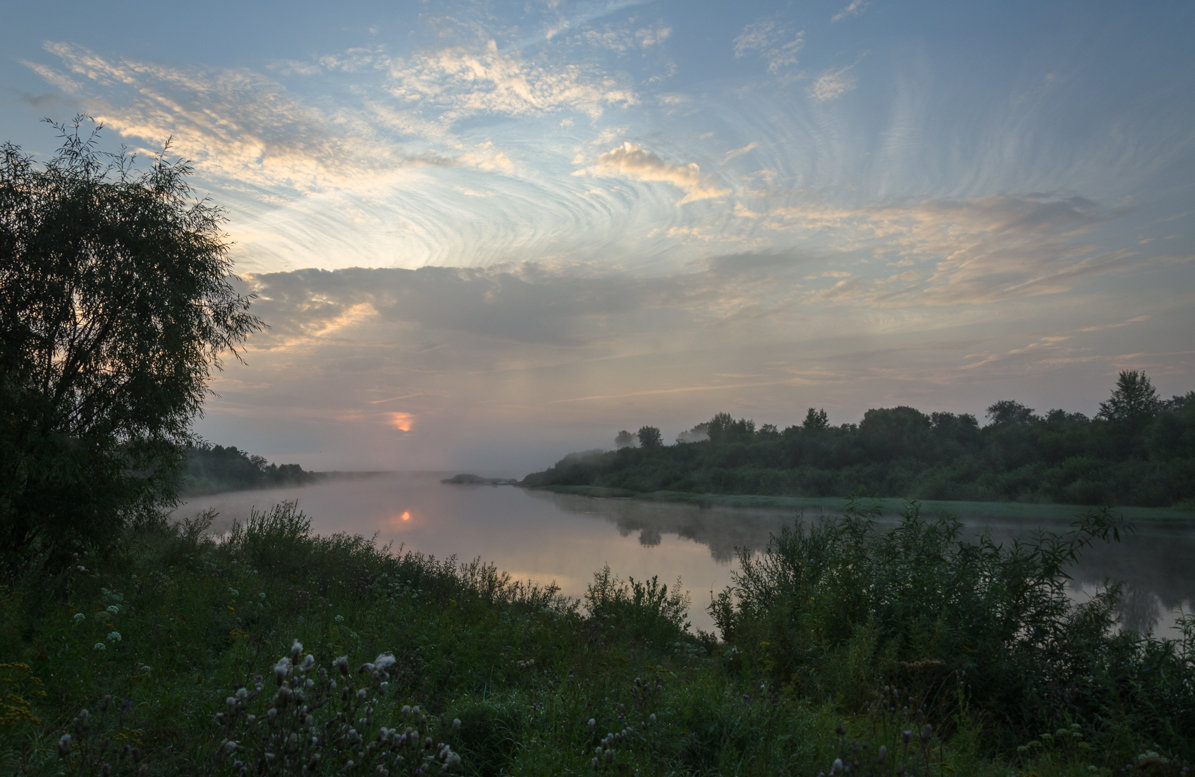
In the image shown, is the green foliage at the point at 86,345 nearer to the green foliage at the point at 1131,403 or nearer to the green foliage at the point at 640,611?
the green foliage at the point at 640,611

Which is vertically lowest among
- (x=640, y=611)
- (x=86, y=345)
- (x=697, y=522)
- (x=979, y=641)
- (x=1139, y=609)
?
(x=697, y=522)

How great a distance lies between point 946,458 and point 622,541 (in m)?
19.0

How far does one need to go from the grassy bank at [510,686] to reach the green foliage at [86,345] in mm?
911

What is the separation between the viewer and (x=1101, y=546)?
15445mm

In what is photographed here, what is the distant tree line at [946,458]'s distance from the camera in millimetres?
18891

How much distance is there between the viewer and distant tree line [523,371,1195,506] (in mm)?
18891

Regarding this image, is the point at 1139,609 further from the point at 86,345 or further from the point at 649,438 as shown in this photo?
the point at 649,438

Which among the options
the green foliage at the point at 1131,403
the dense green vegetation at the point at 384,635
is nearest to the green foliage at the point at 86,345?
the dense green vegetation at the point at 384,635

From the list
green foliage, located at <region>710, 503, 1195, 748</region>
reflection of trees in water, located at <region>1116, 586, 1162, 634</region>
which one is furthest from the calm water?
green foliage, located at <region>710, 503, 1195, 748</region>

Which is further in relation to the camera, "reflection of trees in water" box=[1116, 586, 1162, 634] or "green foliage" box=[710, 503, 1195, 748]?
"reflection of trees in water" box=[1116, 586, 1162, 634]

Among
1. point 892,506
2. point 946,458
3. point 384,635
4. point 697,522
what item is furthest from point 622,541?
point 946,458

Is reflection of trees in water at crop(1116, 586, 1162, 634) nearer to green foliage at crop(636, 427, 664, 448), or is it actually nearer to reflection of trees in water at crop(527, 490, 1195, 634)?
reflection of trees in water at crop(527, 490, 1195, 634)

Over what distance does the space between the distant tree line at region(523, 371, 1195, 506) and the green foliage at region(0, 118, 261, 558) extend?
1039cm

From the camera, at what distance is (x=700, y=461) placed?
49.1 metres
